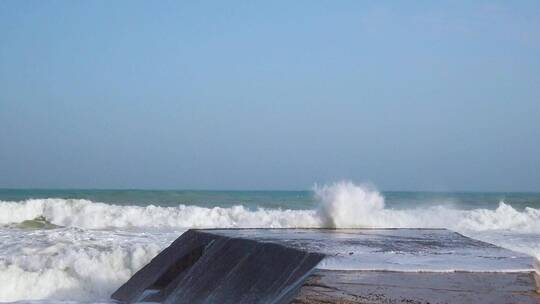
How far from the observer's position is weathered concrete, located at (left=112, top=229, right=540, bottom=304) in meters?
3.84

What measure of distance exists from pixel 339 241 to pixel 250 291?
1071mm

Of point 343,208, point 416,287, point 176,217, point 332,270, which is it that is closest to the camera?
point 416,287

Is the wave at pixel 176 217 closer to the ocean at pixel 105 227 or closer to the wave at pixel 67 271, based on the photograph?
the ocean at pixel 105 227

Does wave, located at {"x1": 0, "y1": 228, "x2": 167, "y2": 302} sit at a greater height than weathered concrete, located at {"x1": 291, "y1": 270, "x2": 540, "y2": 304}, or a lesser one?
lesser

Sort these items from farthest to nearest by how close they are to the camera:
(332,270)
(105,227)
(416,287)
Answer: (105,227) → (332,270) → (416,287)

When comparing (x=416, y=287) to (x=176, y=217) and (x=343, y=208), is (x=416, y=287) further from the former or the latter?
(x=176, y=217)

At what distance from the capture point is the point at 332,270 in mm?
4293

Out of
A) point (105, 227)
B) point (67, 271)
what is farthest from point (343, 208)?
point (105, 227)

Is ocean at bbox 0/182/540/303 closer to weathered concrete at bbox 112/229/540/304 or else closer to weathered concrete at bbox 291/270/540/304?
weathered concrete at bbox 112/229/540/304

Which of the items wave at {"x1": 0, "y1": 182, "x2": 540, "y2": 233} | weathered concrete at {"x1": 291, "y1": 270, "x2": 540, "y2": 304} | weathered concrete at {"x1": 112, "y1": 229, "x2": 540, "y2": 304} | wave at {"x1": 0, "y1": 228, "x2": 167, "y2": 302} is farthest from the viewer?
wave at {"x1": 0, "y1": 182, "x2": 540, "y2": 233}

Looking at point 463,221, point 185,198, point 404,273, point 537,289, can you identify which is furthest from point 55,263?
point 185,198

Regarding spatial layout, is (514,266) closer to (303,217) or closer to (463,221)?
(303,217)

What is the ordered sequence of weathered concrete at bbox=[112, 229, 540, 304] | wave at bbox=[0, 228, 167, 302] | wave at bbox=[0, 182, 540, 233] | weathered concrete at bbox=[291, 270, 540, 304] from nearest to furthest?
weathered concrete at bbox=[291, 270, 540, 304], weathered concrete at bbox=[112, 229, 540, 304], wave at bbox=[0, 228, 167, 302], wave at bbox=[0, 182, 540, 233]

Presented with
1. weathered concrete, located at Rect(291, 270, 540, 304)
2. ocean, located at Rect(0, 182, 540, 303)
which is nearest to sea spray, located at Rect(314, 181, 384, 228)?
ocean, located at Rect(0, 182, 540, 303)
